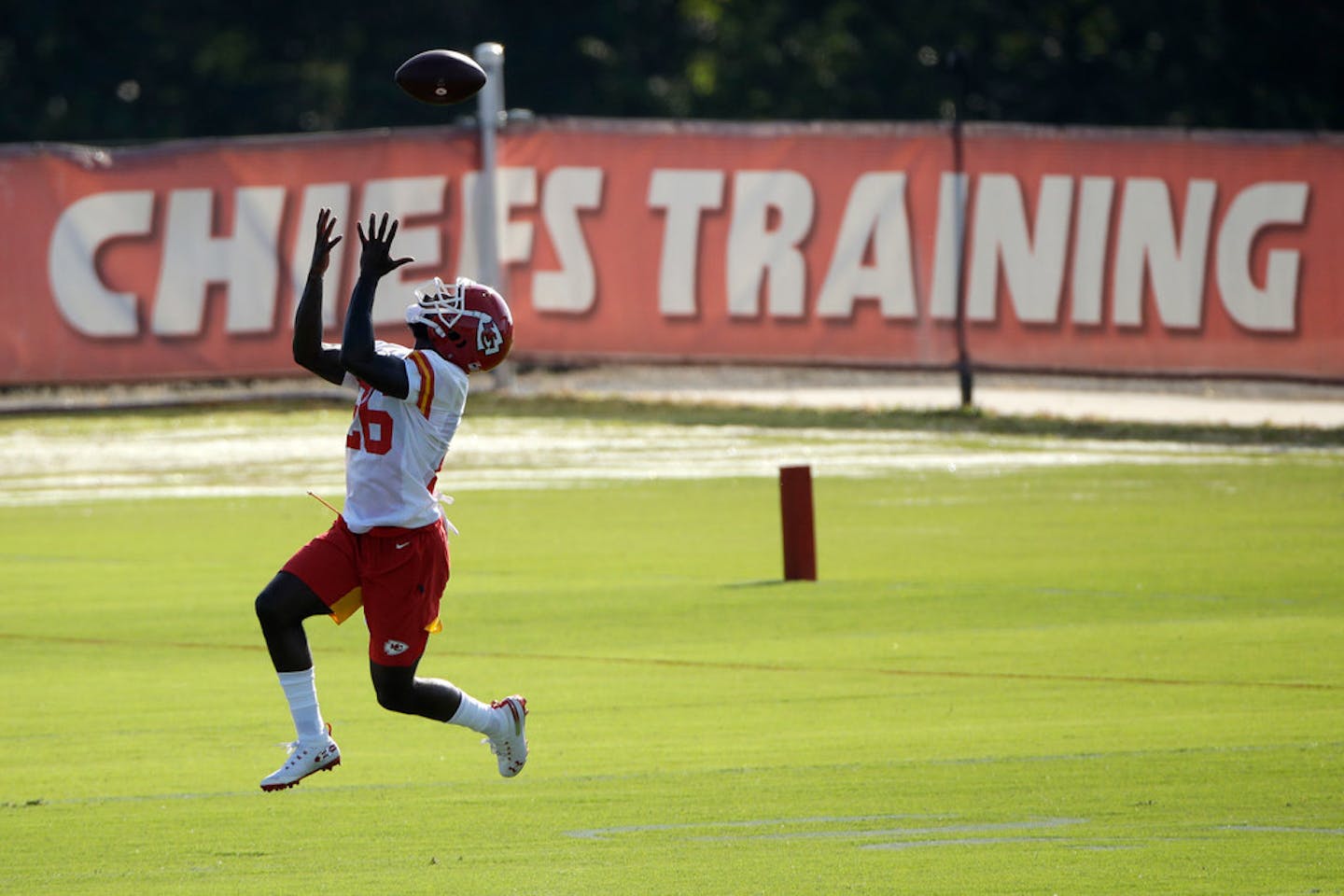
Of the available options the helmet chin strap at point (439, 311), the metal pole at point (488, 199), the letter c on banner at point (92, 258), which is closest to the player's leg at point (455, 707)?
the helmet chin strap at point (439, 311)

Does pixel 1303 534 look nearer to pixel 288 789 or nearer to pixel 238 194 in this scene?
pixel 288 789

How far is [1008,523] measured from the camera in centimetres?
1917

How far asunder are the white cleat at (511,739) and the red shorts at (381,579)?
559 mm

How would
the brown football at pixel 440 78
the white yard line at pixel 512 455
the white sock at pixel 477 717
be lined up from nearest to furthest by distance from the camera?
the white sock at pixel 477 717 < the brown football at pixel 440 78 < the white yard line at pixel 512 455

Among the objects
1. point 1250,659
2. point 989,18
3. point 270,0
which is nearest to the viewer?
point 1250,659

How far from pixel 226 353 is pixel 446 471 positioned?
7.10 metres

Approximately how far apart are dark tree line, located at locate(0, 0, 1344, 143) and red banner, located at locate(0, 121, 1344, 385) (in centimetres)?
1911

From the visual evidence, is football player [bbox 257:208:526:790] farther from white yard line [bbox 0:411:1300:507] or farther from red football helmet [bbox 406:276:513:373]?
white yard line [bbox 0:411:1300:507]

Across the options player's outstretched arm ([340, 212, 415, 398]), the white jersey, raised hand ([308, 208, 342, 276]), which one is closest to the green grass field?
the white jersey

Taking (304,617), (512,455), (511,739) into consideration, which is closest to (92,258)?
(512,455)

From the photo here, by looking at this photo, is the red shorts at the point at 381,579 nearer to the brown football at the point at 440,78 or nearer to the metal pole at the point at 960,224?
the brown football at the point at 440,78

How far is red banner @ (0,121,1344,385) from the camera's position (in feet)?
91.4

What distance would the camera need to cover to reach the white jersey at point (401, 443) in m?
8.96

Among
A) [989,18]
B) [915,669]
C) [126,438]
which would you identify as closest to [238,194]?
[126,438]
